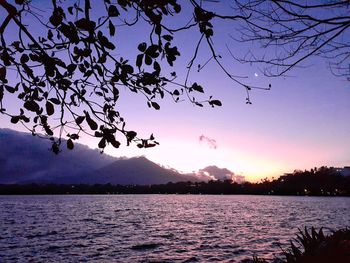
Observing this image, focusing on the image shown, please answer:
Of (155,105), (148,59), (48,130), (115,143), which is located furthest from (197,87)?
(48,130)

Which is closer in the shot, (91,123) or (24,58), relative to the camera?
(91,123)

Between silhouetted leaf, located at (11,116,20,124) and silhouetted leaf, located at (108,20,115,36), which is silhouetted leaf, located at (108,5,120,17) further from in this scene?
silhouetted leaf, located at (11,116,20,124)

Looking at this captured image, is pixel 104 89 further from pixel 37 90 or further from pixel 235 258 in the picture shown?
pixel 235 258

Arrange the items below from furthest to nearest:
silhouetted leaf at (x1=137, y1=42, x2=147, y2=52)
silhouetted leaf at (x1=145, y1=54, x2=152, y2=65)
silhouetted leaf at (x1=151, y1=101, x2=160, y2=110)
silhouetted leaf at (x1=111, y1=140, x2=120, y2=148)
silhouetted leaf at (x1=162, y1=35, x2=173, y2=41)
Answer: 1. silhouetted leaf at (x1=151, y1=101, x2=160, y2=110)
2. silhouetted leaf at (x1=162, y1=35, x2=173, y2=41)
3. silhouetted leaf at (x1=111, y1=140, x2=120, y2=148)
4. silhouetted leaf at (x1=145, y1=54, x2=152, y2=65)
5. silhouetted leaf at (x1=137, y1=42, x2=147, y2=52)

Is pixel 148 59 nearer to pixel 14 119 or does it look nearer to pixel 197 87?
pixel 197 87

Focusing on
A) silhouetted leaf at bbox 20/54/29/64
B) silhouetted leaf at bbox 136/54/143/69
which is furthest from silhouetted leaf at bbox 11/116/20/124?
silhouetted leaf at bbox 136/54/143/69

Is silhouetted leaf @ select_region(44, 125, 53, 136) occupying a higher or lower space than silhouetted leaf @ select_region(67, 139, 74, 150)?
higher

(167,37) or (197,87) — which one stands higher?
(167,37)

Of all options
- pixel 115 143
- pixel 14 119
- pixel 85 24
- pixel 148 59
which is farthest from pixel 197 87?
pixel 14 119

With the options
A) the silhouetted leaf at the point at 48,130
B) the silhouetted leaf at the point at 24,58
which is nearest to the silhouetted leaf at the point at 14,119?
the silhouetted leaf at the point at 48,130

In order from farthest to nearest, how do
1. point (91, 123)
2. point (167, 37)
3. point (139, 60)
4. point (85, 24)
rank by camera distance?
point (167, 37) < point (91, 123) < point (139, 60) < point (85, 24)

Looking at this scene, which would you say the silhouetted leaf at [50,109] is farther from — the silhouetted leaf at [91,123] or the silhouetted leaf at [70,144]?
the silhouetted leaf at [70,144]

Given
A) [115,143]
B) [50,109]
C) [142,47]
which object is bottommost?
[115,143]

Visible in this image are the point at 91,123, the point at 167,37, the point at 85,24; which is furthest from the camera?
the point at 167,37
